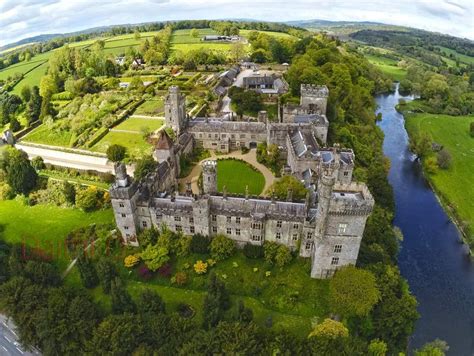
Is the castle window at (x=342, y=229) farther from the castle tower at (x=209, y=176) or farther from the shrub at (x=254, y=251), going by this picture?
the castle tower at (x=209, y=176)

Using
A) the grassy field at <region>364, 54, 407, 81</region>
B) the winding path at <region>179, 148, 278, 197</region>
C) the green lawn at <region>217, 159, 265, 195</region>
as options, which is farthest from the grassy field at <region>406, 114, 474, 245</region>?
the grassy field at <region>364, 54, 407, 81</region>

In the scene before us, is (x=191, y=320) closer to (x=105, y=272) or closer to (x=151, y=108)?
(x=105, y=272)

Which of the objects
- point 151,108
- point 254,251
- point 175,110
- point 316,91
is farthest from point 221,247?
point 151,108

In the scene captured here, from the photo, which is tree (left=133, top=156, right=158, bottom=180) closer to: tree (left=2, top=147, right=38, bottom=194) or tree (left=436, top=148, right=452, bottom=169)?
tree (left=2, top=147, right=38, bottom=194)

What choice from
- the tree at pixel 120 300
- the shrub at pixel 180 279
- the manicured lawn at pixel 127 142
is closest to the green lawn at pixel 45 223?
the tree at pixel 120 300

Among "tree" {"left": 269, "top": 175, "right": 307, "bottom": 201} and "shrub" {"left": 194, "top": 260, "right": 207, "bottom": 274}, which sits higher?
"tree" {"left": 269, "top": 175, "right": 307, "bottom": 201}

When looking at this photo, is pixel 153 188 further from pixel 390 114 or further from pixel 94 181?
pixel 390 114

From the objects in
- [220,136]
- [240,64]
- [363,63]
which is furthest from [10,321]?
[363,63]
